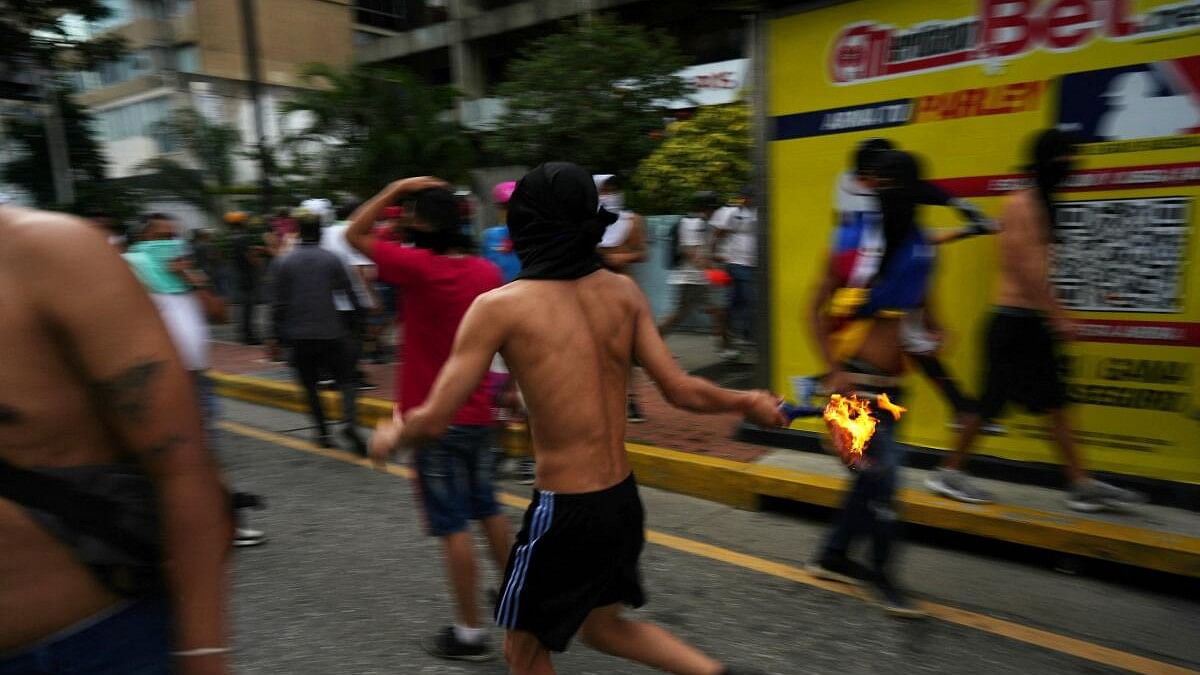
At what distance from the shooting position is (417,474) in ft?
10.4

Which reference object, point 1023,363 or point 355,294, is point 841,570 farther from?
point 355,294

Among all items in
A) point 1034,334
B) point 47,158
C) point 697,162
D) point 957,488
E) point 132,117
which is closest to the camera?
point 1034,334

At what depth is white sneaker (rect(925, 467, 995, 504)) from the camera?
167 inches

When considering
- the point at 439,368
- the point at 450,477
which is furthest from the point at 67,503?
the point at 439,368

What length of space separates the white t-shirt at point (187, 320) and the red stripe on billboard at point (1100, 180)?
431 cm

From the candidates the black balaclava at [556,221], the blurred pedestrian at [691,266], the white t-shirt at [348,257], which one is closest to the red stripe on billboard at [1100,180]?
the black balaclava at [556,221]

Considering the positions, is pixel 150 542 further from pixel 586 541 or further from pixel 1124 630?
pixel 1124 630

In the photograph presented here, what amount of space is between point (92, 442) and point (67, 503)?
0.10 m

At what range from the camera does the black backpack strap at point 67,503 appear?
47.4 inches

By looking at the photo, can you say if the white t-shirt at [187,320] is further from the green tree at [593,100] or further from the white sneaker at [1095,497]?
the green tree at [593,100]

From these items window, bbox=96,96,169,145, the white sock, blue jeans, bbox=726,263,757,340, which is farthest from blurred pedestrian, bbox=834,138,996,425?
window, bbox=96,96,169,145

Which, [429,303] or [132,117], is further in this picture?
[132,117]

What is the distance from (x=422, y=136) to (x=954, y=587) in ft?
35.5

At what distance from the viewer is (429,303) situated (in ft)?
10.7
